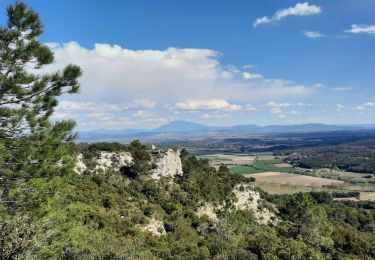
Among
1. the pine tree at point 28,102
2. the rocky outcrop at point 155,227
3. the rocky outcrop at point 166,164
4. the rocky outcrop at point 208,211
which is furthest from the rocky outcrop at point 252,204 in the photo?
the pine tree at point 28,102

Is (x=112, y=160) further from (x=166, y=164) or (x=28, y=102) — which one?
(x=28, y=102)

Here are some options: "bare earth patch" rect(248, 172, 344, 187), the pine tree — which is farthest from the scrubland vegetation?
"bare earth patch" rect(248, 172, 344, 187)

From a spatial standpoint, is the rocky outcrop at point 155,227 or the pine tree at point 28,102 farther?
the rocky outcrop at point 155,227

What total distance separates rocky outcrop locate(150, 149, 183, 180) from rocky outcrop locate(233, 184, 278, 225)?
11267 mm

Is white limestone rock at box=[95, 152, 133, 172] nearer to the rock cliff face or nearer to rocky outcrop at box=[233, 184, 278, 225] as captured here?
the rock cliff face

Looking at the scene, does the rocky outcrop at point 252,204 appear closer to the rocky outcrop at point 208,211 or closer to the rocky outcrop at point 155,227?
the rocky outcrop at point 208,211

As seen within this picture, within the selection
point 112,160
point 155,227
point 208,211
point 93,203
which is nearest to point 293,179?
point 208,211

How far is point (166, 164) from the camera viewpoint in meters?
62.0

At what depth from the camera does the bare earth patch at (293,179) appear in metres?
132

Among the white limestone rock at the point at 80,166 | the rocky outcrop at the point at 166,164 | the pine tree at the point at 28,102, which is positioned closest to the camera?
the pine tree at the point at 28,102

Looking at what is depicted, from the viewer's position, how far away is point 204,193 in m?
61.2

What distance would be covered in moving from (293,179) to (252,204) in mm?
76889

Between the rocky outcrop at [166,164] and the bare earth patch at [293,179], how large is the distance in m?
76.2

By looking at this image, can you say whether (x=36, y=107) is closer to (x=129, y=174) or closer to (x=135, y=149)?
(x=129, y=174)
